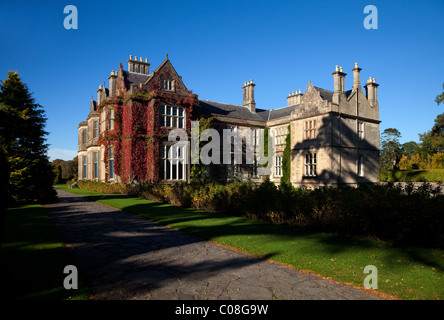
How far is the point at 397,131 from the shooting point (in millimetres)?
66625

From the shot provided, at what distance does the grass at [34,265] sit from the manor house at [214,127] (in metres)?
15.5

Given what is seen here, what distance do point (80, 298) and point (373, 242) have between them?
22.0ft

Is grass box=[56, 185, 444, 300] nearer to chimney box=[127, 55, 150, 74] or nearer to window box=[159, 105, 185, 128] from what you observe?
window box=[159, 105, 185, 128]

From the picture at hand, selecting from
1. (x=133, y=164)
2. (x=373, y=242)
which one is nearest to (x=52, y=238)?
(x=373, y=242)

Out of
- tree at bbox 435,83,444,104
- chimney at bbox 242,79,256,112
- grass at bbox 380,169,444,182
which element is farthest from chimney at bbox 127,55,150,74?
tree at bbox 435,83,444,104

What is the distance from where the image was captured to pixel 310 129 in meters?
25.3

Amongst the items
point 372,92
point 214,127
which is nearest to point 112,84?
point 214,127

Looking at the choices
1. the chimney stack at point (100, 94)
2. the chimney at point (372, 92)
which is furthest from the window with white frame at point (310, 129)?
the chimney stack at point (100, 94)

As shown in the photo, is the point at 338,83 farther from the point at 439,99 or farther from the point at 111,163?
the point at 439,99

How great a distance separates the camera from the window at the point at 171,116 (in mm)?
24203

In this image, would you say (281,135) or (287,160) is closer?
(287,160)

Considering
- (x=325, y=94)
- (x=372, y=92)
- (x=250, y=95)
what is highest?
(x=250, y=95)

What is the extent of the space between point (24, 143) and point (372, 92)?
28.0m
